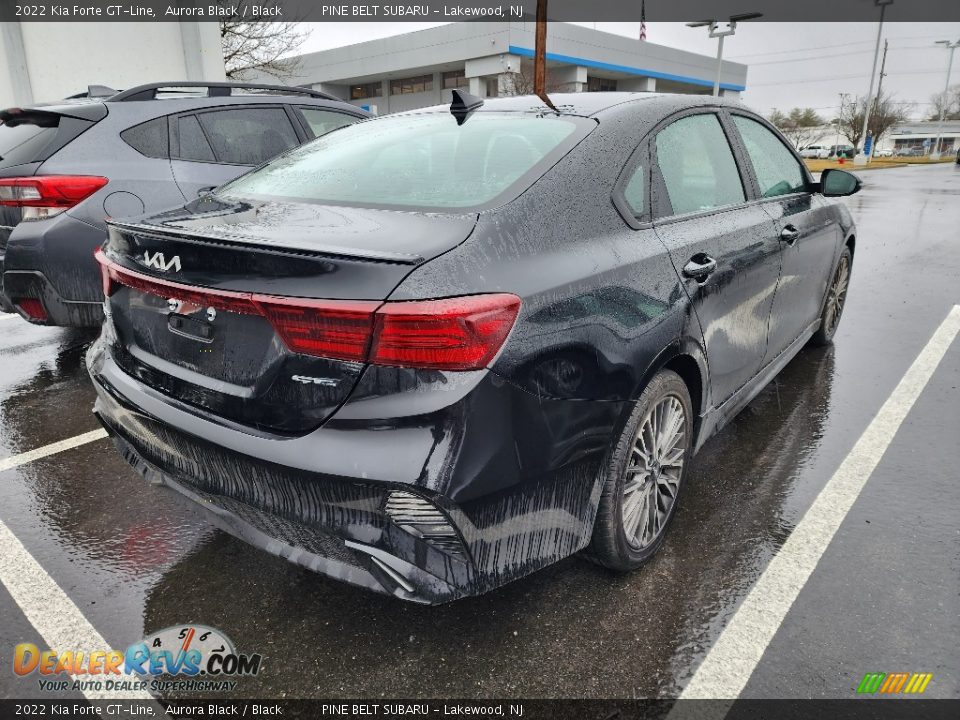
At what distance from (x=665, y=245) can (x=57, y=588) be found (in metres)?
2.42

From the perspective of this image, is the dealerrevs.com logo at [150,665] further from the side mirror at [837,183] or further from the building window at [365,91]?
the building window at [365,91]

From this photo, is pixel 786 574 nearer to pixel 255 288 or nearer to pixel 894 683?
pixel 894 683

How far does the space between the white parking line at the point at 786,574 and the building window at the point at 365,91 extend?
48.6 m

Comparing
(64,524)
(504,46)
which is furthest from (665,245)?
(504,46)

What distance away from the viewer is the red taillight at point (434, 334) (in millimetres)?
1564

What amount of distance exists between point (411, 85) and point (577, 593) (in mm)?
46656

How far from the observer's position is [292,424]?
5.57 feet

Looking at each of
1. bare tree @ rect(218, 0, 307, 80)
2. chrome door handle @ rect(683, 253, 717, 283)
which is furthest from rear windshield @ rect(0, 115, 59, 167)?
bare tree @ rect(218, 0, 307, 80)

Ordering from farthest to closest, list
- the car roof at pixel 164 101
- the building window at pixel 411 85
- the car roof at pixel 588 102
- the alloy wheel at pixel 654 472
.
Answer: the building window at pixel 411 85 < the car roof at pixel 164 101 < the car roof at pixel 588 102 < the alloy wheel at pixel 654 472

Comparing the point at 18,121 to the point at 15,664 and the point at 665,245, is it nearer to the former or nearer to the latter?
the point at 15,664

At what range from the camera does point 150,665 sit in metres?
1.99

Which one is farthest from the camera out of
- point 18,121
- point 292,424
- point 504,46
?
point 504,46

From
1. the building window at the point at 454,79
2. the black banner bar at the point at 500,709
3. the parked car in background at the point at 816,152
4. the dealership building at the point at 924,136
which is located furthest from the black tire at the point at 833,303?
the dealership building at the point at 924,136

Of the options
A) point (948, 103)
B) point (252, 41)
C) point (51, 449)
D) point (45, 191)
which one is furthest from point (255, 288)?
point (948, 103)
